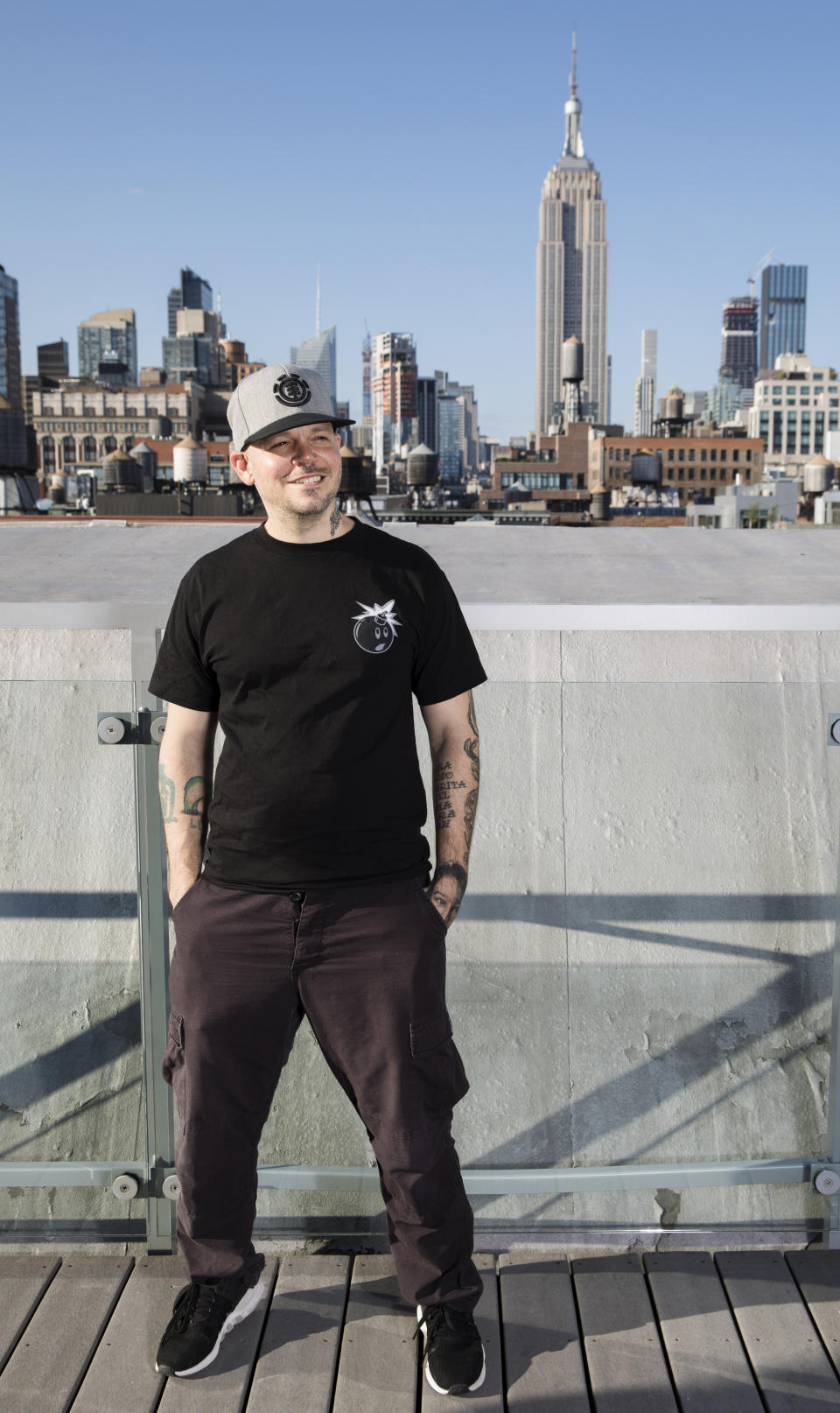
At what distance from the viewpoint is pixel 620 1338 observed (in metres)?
2.78

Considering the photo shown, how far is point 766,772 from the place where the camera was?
10.4 ft

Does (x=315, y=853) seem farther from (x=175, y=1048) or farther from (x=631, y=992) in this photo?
(x=631, y=992)

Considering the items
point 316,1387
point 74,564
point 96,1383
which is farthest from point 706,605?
point 74,564

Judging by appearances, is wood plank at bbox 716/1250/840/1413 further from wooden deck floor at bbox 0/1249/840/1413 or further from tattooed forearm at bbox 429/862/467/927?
tattooed forearm at bbox 429/862/467/927

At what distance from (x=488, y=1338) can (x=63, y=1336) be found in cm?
102

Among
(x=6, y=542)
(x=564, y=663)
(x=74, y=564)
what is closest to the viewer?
(x=564, y=663)

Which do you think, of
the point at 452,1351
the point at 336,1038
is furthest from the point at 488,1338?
the point at 336,1038

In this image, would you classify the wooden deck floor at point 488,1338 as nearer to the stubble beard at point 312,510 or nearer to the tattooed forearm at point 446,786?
the tattooed forearm at point 446,786

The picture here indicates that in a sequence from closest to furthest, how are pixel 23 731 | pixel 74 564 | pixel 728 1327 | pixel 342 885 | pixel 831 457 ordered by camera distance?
pixel 342 885 < pixel 728 1327 < pixel 23 731 < pixel 74 564 < pixel 831 457

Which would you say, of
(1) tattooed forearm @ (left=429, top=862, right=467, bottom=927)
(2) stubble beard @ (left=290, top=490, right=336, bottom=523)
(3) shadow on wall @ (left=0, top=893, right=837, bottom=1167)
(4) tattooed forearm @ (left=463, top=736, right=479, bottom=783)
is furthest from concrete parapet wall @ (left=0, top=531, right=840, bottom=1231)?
(2) stubble beard @ (left=290, top=490, right=336, bottom=523)

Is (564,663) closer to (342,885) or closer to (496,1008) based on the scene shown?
(496,1008)

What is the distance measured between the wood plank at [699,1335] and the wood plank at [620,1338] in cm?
3

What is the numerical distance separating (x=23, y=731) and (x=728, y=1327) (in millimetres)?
2310

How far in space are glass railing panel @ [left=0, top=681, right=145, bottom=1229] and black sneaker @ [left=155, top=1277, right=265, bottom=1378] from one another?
0.49 meters
